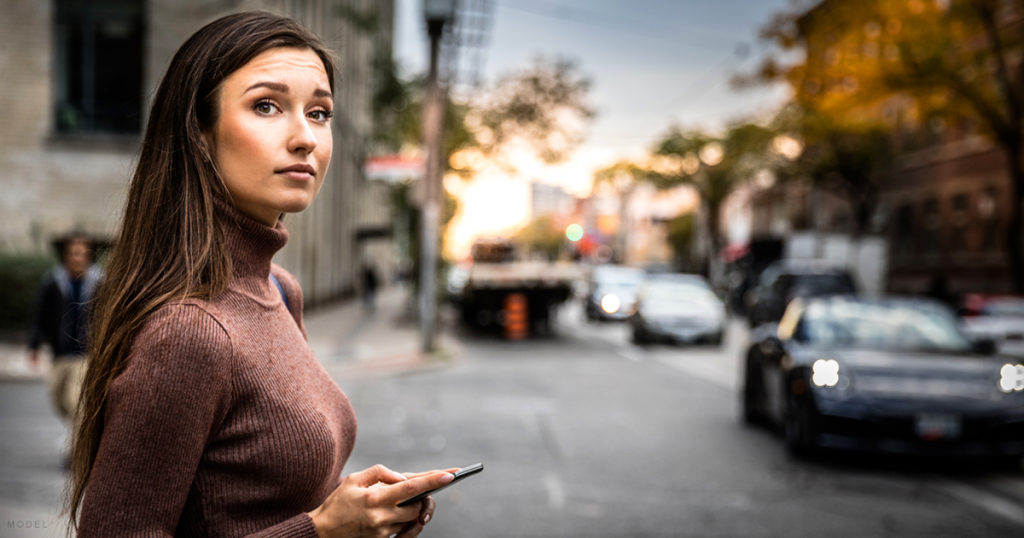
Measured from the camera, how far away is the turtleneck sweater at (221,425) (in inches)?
54.2

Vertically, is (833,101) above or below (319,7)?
below

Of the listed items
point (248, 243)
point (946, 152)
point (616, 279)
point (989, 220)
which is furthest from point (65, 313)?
point (946, 152)

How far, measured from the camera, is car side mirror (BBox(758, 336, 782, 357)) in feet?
29.5

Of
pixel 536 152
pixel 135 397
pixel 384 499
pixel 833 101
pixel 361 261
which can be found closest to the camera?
pixel 135 397

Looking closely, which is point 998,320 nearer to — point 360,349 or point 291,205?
point 360,349

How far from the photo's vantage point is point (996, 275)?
29.8m

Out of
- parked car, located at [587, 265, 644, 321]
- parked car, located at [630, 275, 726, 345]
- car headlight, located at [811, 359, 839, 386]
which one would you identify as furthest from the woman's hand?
parked car, located at [587, 265, 644, 321]

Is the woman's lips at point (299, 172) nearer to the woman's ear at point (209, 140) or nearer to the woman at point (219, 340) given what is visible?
the woman at point (219, 340)

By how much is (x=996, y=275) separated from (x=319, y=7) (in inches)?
922

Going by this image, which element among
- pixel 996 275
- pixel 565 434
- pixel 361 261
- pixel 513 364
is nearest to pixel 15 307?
pixel 513 364

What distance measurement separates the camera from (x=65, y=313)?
7219mm

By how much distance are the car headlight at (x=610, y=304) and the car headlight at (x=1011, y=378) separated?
71.2 feet

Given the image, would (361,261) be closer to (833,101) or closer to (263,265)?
(833,101)

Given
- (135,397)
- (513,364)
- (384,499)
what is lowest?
(513,364)
